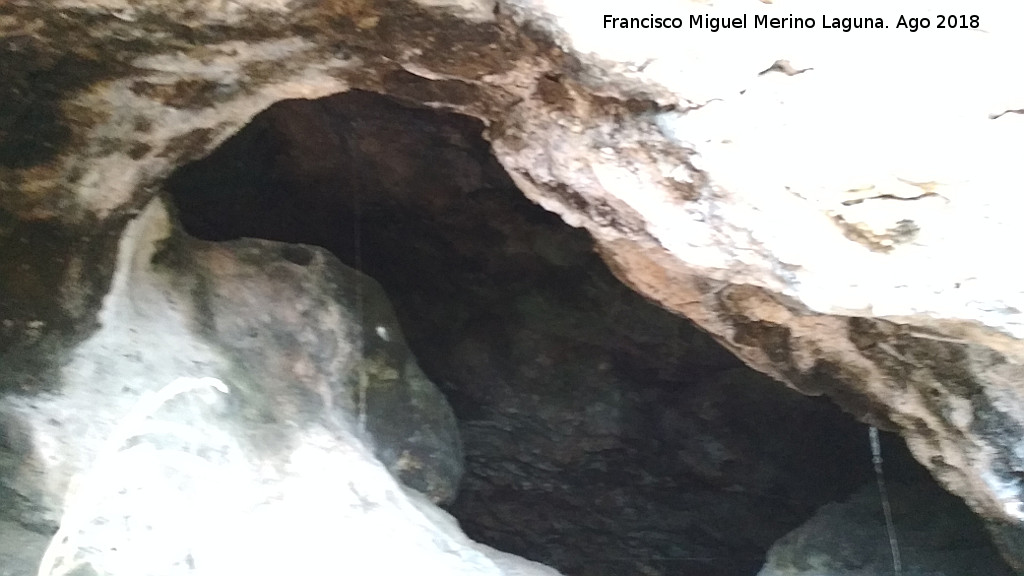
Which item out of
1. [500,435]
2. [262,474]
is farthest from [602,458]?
[262,474]

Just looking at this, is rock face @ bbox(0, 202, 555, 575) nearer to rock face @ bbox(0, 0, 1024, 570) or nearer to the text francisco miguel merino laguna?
rock face @ bbox(0, 0, 1024, 570)

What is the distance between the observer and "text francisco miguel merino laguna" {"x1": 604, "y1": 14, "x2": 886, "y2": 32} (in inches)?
42.6

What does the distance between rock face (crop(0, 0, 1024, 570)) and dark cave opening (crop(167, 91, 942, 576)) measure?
94cm

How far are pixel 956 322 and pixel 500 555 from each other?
122cm

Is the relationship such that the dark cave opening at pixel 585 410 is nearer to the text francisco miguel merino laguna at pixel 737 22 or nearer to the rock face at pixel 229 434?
the rock face at pixel 229 434

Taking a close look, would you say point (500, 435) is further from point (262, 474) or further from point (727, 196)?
point (727, 196)

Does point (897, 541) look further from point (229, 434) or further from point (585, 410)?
point (229, 434)

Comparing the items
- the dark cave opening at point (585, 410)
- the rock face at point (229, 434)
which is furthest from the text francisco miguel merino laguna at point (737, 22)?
the dark cave opening at point (585, 410)

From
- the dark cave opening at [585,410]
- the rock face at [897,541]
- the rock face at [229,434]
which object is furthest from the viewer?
the dark cave opening at [585,410]

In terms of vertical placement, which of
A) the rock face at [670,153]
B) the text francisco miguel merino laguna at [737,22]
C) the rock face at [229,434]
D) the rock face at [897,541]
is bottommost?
the rock face at [897,541]

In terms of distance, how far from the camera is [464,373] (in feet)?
9.65

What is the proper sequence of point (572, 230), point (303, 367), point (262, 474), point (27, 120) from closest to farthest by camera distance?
point (27, 120), point (262, 474), point (303, 367), point (572, 230)

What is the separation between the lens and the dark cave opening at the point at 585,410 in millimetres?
2818

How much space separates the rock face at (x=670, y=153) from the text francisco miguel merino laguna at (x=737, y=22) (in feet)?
0.03
